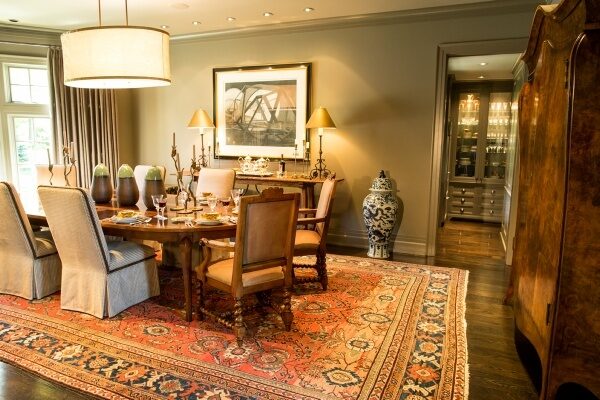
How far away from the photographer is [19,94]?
553 cm

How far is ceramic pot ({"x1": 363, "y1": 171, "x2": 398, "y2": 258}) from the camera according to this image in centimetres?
448

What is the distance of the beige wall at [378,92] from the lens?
4.55m

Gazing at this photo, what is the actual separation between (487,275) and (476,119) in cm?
384

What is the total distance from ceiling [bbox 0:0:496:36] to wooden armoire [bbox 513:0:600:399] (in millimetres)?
2577

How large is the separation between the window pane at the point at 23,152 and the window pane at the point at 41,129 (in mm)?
152

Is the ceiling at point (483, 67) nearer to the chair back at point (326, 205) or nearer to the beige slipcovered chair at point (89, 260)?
the chair back at point (326, 205)

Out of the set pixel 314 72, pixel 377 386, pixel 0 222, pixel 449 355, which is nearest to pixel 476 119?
pixel 314 72

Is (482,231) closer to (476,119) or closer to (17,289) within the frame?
(476,119)

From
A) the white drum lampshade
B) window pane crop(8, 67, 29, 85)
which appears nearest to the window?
window pane crop(8, 67, 29, 85)

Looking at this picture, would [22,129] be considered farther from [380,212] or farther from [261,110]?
[380,212]

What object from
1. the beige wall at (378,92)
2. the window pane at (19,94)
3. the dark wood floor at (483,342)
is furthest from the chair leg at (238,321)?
the window pane at (19,94)

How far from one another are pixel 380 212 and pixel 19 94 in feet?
16.3

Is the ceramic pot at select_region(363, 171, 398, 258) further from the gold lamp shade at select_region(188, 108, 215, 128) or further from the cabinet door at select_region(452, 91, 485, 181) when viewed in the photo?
the cabinet door at select_region(452, 91, 485, 181)

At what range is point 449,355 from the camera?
2469 mm
